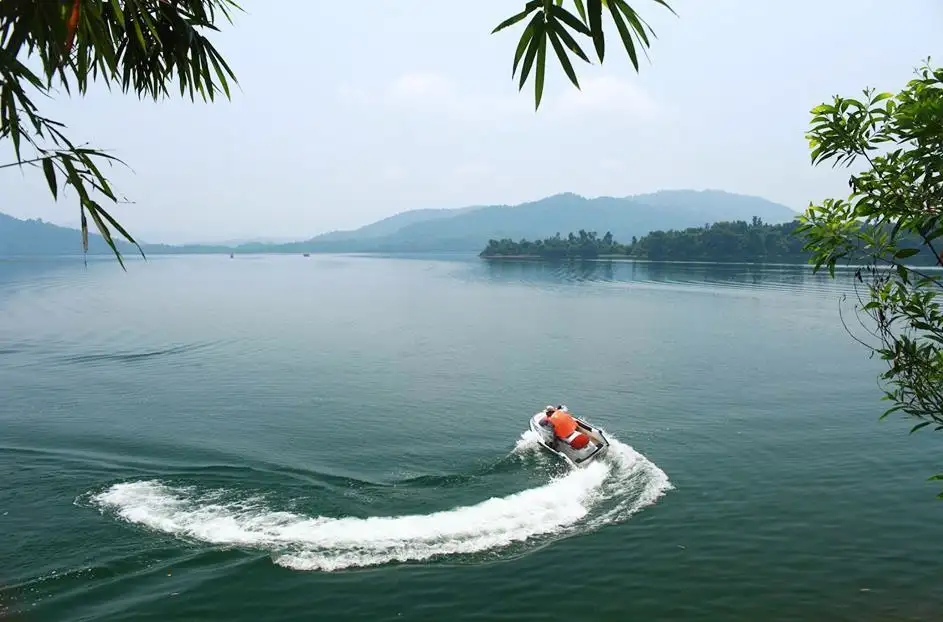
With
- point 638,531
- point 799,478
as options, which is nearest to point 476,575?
point 638,531

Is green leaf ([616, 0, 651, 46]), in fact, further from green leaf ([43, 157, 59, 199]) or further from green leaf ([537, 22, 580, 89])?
green leaf ([43, 157, 59, 199])

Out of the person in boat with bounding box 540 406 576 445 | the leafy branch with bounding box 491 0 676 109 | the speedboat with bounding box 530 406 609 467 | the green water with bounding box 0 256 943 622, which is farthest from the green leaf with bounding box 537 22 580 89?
the person in boat with bounding box 540 406 576 445

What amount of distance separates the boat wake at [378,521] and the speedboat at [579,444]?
1.09 m

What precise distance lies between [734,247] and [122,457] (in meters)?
195

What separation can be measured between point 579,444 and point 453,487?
5.50 m

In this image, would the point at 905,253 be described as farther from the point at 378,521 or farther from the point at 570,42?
the point at 378,521

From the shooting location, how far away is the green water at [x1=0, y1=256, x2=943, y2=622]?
672 inches

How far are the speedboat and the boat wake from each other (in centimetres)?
109

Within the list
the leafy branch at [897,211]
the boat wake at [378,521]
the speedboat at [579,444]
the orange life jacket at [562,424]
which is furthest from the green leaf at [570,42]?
the orange life jacket at [562,424]

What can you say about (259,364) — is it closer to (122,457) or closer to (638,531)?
(122,457)

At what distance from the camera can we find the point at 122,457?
27266 mm

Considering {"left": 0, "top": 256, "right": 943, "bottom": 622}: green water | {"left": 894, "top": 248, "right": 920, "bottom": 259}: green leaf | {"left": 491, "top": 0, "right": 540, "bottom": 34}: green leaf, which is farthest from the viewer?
{"left": 0, "top": 256, "right": 943, "bottom": 622}: green water

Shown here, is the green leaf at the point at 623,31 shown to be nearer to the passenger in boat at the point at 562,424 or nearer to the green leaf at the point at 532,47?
the green leaf at the point at 532,47

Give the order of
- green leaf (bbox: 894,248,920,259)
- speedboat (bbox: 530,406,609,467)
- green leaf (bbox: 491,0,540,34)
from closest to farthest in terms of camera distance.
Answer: green leaf (bbox: 491,0,540,34)
green leaf (bbox: 894,248,920,259)
speedboat (bbox: 530,406,609,467)
